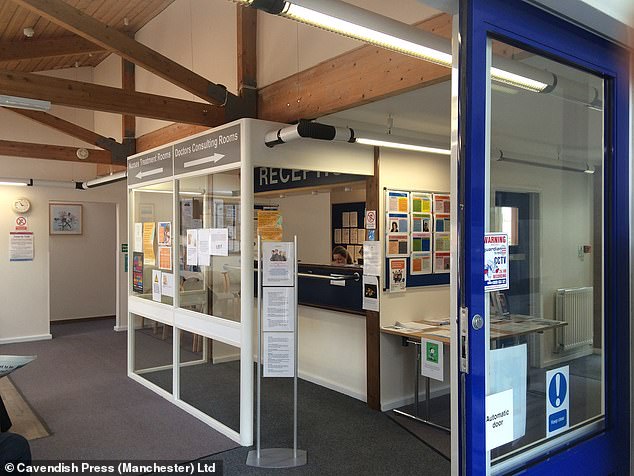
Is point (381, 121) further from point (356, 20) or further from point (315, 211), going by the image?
point (315, 211)

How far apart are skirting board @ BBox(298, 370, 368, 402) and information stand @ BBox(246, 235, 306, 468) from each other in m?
1.42

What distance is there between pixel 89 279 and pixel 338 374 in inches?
264

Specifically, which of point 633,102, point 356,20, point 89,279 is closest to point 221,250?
point 356,20

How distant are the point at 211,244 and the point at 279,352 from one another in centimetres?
130

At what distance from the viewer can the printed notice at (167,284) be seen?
17.6 feet

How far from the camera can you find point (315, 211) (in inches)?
374

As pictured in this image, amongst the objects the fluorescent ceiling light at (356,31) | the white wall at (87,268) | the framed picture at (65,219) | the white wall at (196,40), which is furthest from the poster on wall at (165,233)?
the framed picture at (65,219)

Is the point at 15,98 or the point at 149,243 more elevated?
the point at 15,98

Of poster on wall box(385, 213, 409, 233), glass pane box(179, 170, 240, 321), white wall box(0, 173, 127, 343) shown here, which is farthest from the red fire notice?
white wall box(0, 173, 127, 343)

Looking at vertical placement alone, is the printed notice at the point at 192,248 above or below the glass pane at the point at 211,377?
above

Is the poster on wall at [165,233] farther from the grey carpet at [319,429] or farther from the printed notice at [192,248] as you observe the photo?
the grey carpet at [319,429]

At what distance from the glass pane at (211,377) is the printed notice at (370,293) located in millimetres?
1316

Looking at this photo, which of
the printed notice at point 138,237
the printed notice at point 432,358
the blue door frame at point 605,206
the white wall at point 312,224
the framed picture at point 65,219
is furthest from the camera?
the framed picture at point 65,219

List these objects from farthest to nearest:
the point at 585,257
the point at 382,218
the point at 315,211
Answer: the point at 315,211 < the point at 382,218 < the point at 585,257
